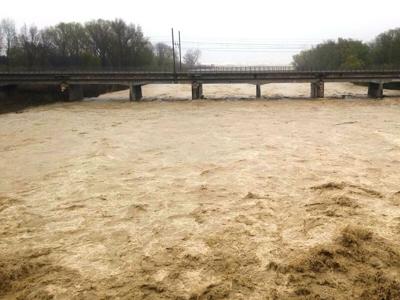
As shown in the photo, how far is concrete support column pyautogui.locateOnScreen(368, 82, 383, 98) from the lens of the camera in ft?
133

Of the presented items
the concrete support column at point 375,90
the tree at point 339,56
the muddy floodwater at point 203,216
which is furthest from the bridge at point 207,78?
the muddy floodwater at point 203,216

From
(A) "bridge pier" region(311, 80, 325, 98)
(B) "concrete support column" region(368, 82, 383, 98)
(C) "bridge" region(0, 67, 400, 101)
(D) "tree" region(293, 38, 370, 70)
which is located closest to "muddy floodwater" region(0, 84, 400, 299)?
(A) "bridge pier" region(311, 80, 325, 98)

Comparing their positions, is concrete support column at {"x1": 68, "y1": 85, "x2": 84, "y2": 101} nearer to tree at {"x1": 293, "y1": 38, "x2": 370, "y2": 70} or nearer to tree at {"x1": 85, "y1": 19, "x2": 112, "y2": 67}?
tree at {"x1": 293, "y1": 38, "x2": 370, "y2": 70}

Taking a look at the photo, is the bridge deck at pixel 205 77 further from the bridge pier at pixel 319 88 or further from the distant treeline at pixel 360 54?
the distant treeline at pixel 360 54

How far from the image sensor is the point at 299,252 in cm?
816

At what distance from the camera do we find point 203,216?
33.6 feet

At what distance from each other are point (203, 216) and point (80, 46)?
88.0 meters

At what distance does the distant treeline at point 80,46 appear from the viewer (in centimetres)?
7956

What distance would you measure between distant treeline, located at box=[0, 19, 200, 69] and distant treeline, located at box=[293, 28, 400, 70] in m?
36.7

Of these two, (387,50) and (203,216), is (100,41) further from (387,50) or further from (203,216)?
(203,216)

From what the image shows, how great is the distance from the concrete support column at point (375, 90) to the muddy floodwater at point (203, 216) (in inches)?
834

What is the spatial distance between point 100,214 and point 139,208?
3.51 feet

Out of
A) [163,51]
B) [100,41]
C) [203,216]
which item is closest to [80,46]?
[100,41]

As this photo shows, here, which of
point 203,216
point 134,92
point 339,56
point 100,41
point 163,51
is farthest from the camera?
point 163,51
